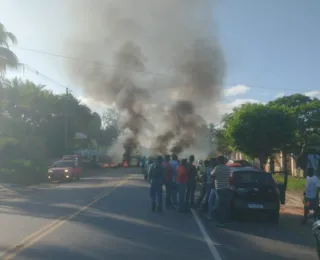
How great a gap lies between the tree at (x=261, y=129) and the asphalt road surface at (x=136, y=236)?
561 inches

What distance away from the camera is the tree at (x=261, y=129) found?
27672mm

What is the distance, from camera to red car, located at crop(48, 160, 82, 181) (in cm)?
3225

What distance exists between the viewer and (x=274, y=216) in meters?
12.7

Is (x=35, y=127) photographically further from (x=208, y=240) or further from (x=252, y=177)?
(x=208, y=240)

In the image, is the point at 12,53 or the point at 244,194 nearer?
the point at 244,194

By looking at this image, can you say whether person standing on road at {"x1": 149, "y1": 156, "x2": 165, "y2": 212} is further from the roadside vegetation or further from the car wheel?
the roadside vegetation

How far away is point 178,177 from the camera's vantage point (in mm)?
14680

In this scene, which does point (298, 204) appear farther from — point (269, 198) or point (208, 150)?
point (208, 150)

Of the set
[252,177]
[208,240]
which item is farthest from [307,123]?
[208,240]

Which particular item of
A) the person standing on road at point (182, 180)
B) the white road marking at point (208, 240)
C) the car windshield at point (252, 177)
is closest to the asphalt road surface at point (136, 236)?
the white road marking at point (208, 240)

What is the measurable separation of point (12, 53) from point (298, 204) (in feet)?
66.7

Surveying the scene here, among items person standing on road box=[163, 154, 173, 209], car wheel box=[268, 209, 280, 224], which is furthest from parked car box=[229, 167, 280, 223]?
person standing on road box=[163, 154, 173, 209]

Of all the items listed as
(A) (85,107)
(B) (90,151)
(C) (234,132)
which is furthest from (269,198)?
(B) (90,151)

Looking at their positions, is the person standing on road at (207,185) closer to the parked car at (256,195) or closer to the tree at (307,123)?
the parked car at (256,195)
